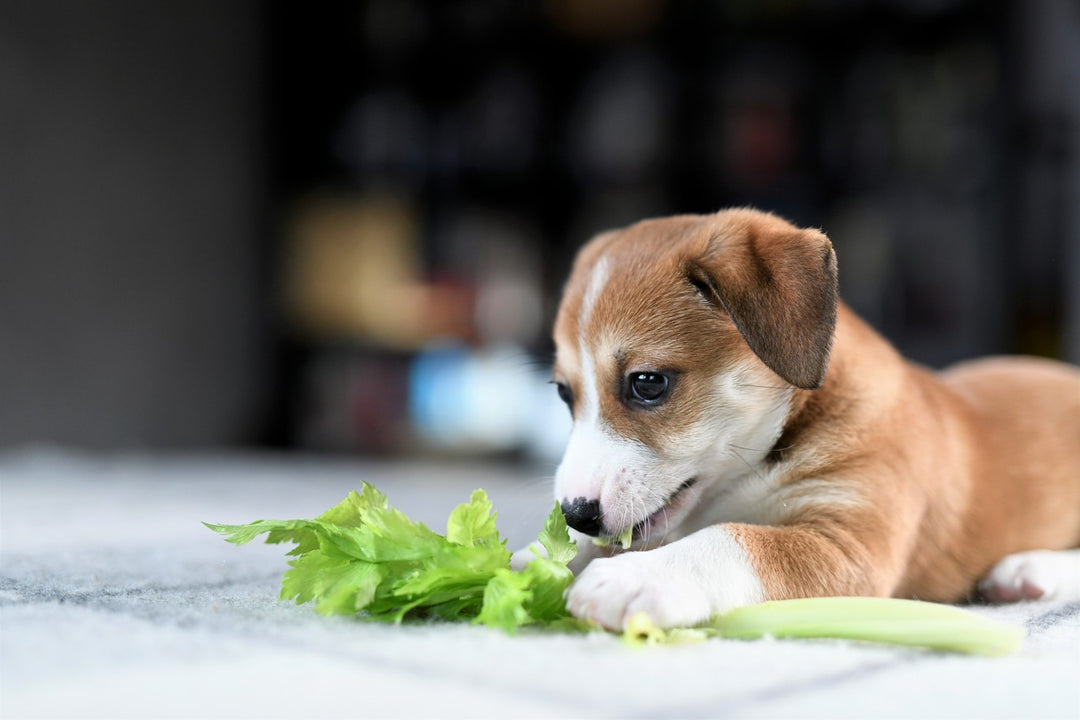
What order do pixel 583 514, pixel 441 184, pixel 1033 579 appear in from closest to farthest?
pixel 583 514
pixel 1033 579
pixel 441 184

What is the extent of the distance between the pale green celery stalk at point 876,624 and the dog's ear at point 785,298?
0.34 meters

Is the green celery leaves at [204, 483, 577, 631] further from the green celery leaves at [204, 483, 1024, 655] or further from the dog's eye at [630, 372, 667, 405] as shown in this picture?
the dog's eye at [630, 372, 667, 405]

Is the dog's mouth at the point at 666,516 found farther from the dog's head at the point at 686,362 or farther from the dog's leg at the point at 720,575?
the dog's leg at the point at 720,575

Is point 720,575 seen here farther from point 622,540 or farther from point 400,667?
point 400,667

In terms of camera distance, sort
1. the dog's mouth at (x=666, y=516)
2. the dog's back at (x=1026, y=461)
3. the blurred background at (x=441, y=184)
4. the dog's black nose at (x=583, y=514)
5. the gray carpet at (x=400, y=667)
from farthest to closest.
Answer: the blurred background at (x=441, y=184), the dog's back at (x=1026, y=461), the dog's mouth at (x=666, y=516), the dog's black nose at (x=583, y=514), the gray carpet at (x=400, y=667)

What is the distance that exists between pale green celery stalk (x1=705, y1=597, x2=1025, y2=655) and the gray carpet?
0.02 metres

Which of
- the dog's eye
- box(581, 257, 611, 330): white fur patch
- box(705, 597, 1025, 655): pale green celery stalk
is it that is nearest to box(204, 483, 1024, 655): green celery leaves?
box(705, 597, 1025, 655): pale green celery stalk

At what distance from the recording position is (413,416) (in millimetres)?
5781

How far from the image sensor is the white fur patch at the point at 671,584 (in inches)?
50.6

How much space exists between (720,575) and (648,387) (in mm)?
397

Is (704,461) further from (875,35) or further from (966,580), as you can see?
(875,35)

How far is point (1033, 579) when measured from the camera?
1.80 m

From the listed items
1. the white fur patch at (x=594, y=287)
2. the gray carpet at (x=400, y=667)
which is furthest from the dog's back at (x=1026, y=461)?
the white fur patch at (x=594, y=287)

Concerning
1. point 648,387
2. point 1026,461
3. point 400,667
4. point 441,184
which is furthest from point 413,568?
point 441,184
